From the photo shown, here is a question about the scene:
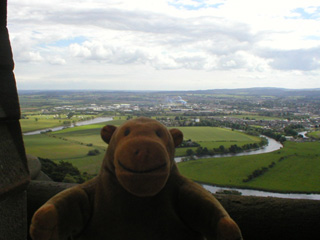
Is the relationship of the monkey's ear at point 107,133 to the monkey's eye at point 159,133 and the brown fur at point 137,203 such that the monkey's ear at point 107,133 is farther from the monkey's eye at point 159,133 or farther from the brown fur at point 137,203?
the monkey's eye at point 159,133

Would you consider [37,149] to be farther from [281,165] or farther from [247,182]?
[281,165]

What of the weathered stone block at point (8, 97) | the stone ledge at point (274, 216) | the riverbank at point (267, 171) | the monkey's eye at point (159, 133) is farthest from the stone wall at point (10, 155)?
the riverbank at point (267, 171)

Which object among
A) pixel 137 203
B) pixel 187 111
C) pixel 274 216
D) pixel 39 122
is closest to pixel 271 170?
pixel 274 216

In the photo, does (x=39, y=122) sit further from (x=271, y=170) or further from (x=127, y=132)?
(x=127, y=132)

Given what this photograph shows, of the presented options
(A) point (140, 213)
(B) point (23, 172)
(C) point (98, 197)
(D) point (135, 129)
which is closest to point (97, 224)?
(C) point (98, 197)

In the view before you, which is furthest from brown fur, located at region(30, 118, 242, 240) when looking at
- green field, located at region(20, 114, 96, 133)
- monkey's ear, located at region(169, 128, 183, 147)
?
green field, located at region(20, 114, 96, 133)

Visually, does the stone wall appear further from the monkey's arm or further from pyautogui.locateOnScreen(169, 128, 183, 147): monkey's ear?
pyautogui.locateOnScreen(169, 128, 183, 147): monkey's ear
